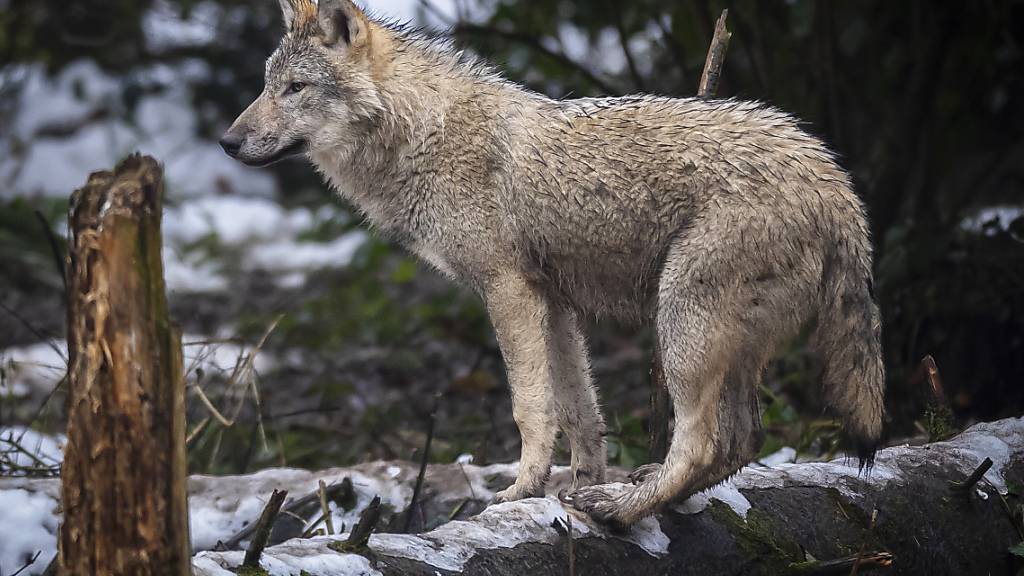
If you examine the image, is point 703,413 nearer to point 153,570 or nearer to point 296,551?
point 296,551

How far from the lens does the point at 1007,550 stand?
185 inches

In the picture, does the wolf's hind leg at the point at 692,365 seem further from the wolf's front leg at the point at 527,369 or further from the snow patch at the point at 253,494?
the snow patch at the point at 253,494

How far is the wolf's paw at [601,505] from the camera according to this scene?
411 centimetres

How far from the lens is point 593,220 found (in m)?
4.66

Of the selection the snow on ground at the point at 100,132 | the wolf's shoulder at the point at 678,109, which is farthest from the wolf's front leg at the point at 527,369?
the snow on ground at the point at 100,132

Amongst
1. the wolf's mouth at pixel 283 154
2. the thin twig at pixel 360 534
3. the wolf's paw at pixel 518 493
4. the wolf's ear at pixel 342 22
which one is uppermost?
the wolf's ear at pixel 342 22

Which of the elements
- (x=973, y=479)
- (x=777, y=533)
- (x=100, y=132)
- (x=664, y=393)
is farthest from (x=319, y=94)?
(x=100, y=132)

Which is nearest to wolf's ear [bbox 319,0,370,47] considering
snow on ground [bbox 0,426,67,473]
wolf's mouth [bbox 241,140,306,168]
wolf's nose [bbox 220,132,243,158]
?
wolf's mouth [bbox 241,140,306,168]

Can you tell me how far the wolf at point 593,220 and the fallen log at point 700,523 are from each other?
163mm

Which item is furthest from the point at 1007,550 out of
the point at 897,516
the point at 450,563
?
the point at 450,563

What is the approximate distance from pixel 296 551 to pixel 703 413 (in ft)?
5.32

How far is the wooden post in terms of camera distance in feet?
9.59

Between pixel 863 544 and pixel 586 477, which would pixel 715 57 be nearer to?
pixel 586 477

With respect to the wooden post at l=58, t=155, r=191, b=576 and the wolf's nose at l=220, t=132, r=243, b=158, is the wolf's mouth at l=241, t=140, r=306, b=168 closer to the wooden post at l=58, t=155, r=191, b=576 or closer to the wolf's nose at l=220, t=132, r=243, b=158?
the wolf's nose at l=220, t=132, r=243, b=158
